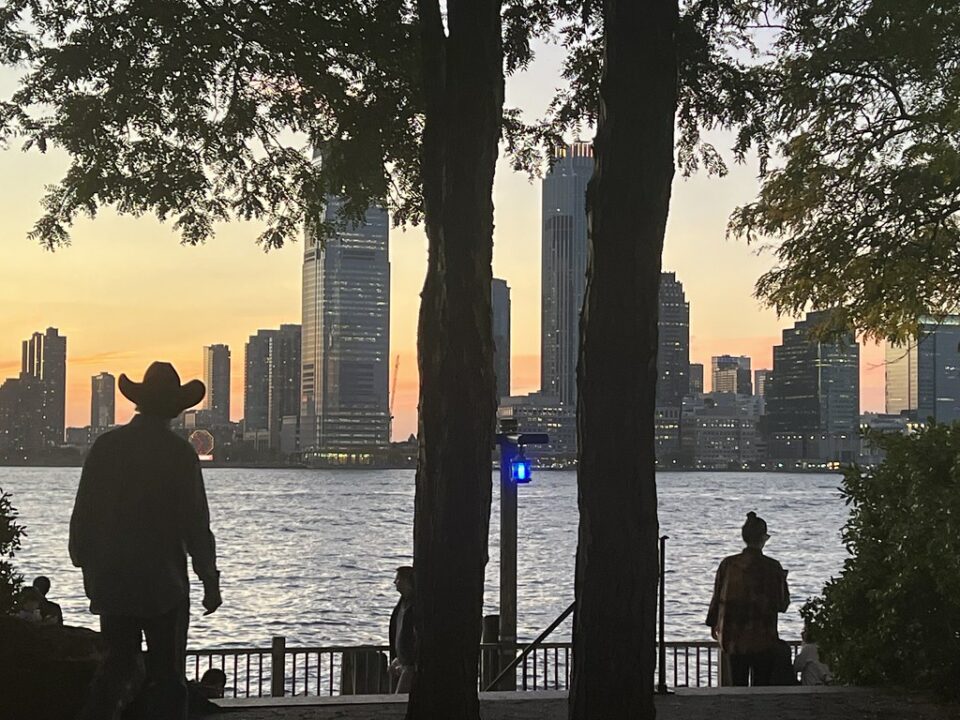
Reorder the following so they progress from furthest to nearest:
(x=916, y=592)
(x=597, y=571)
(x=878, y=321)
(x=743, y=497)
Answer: (x=743, y=497), (x=878, y=321), (x=916, y=592), (x=597, y=571)

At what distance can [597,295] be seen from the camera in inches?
257

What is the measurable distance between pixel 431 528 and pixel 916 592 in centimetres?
379

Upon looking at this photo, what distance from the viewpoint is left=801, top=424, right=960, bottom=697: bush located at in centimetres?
862

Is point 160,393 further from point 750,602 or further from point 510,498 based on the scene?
point 510,498

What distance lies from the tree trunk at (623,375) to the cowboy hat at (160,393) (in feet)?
6.48

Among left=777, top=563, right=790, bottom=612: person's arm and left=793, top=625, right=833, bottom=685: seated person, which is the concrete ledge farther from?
left=777, top=563, right=790, bottom=612: person's arm

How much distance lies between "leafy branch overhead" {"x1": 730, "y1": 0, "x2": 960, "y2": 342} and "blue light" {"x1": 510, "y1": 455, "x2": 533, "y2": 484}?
12.7 feet

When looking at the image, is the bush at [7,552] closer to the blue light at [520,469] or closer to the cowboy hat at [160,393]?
the cowboy hat at [160,393]

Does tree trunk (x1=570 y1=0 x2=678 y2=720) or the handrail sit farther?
the handrail

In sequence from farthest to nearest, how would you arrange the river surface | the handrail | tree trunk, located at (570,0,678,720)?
1. the river surface
2. the handrail
3. tree trunk, located at (570,0,678,720)

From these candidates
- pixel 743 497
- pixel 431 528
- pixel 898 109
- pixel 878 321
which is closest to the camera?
pixel 431 528

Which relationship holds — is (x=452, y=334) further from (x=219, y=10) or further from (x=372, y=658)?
(x=372, y=658)

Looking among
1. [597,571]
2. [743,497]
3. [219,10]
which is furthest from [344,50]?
[743,497]

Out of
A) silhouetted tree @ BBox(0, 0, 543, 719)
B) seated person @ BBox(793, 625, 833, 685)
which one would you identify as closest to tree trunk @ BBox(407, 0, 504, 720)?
silhouetted tree @ BBox(0, 0, 543, 719)
